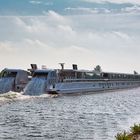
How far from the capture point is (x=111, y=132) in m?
42.6

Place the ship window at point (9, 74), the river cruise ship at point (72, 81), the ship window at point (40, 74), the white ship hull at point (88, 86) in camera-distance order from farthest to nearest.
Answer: the ship window at point (9, 74) < the white ship hull at point (88, 86) < the ship window at point (40, 74) < the river cruise ship at point (72, 81)

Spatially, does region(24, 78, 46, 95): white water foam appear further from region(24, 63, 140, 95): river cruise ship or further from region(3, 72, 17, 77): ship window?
region(3, 72, 17, 77): ship window

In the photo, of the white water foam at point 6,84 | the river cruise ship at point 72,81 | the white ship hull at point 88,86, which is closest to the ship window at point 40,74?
the river cruise ship at point 72,81

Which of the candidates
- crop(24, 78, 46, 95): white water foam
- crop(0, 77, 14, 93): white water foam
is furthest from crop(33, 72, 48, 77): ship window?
crop(0, 77, 14, 93): white water foam

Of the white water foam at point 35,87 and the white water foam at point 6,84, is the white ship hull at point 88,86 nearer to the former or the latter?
the white water foam at point 35,87

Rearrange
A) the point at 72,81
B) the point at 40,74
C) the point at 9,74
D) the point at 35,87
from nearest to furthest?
the point at 35,87 → the point at 40,74 → the point at 9,74 → the point at 72,81

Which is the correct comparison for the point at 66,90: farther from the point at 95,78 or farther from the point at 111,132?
the point at 111,132

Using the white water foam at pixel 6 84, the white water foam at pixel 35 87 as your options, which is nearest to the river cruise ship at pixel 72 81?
the white water foam at pixel 35 87

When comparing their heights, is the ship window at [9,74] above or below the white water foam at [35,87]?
above

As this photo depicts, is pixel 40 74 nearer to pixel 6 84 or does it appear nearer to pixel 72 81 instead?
pixel 6 84

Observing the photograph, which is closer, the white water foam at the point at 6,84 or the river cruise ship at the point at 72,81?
the river cruise ship at the point at 72,81

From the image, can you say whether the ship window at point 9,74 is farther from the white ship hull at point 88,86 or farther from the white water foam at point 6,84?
the white ship hull at point 88,86

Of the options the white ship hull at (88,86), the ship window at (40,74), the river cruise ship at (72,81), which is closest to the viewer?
the river cruise ship at (72,81)

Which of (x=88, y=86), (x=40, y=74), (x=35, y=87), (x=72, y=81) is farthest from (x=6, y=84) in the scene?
(x=88, y=86)
